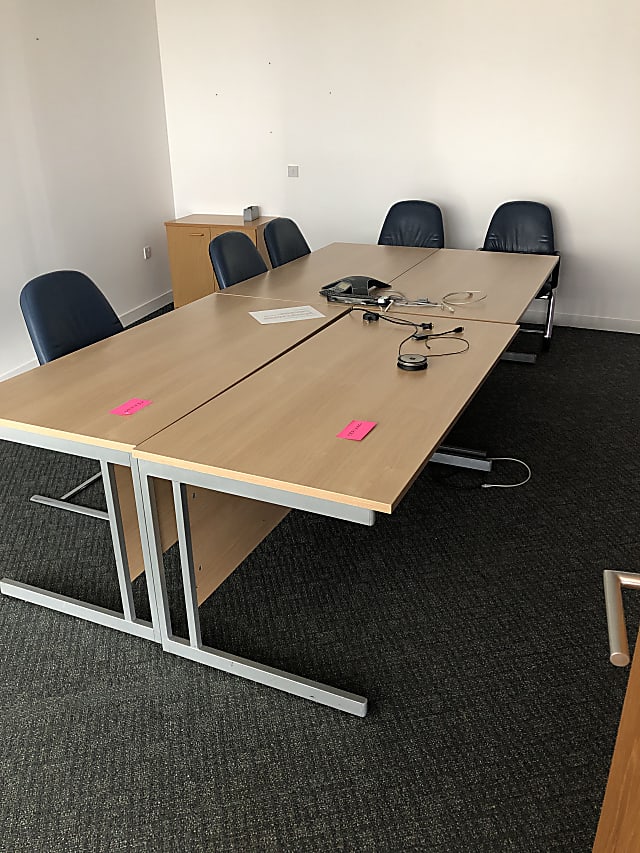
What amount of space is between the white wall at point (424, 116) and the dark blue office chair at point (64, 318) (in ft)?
10.4

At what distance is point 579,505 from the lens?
3215 millimetres

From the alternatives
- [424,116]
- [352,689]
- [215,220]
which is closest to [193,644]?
[352,689]

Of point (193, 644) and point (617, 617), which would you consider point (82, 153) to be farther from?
point (617, 617)

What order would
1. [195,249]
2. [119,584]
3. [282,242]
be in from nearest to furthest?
[119,584], [282,242], [195,249]

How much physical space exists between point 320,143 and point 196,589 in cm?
443

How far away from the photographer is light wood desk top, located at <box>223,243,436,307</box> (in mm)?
3756

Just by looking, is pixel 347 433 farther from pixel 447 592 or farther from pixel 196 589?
pixel 447 592

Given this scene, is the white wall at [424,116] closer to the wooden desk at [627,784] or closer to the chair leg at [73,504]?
the chair leg at [73,504]

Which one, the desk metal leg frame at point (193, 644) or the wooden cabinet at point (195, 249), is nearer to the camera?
the desk metal leg frame at point (193, 644)

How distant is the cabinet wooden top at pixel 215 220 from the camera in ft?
19.0

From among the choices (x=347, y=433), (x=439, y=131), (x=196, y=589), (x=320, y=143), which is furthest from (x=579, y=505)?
(x=320, y=143)

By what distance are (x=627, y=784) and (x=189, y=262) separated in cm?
533

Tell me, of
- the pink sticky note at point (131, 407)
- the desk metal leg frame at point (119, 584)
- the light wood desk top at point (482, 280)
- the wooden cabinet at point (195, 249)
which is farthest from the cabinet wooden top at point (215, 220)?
the desk metal leg frame at point (119, 584)

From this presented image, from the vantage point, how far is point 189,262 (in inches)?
232
